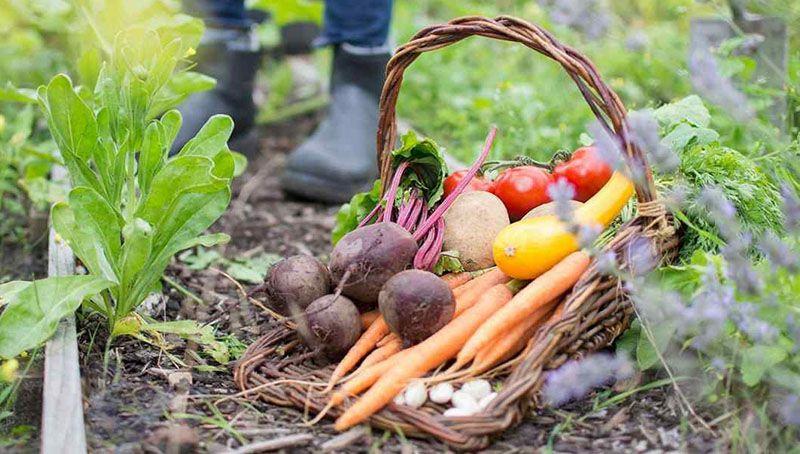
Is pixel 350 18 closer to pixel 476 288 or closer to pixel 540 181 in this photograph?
pixel 540 181

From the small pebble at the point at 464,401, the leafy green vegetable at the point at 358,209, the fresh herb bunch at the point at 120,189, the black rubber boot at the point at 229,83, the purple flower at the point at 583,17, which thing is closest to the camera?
the small pebble at the point at 464,401

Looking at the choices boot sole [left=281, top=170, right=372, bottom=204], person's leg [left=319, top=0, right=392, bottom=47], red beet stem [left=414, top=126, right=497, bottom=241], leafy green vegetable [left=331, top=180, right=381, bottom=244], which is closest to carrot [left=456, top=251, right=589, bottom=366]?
red beet stem [left=414, top=126, right=497, bottom=241]

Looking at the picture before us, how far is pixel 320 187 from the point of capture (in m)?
3.56

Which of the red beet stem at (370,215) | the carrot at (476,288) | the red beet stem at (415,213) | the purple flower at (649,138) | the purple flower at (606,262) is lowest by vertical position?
the carrot at (476,288)

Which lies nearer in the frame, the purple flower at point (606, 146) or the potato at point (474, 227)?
the purple flower at point (606, 146)

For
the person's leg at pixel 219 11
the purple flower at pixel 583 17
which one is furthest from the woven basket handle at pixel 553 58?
the purple flower at pixel 583 17

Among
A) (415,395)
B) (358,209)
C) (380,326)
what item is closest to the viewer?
(415,395)

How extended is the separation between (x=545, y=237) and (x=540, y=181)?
30 centimetres

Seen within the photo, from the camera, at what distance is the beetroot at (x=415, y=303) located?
1894mm

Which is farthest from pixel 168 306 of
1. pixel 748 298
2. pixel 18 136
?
pixel 748 298

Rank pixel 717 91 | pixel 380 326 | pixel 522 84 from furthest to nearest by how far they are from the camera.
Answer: pixel 522 84, pixel 380 326, pixel 717 91

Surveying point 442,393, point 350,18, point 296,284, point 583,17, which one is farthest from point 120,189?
point 583,17

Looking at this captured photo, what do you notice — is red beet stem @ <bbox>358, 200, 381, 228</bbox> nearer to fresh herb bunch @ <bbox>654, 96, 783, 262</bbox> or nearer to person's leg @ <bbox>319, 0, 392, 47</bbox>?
fresh herb bunch @ <bbox>654, 96, 783, 262</bbox>

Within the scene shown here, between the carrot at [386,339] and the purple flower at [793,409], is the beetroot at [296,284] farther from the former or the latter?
the purple flower at [793,409]
